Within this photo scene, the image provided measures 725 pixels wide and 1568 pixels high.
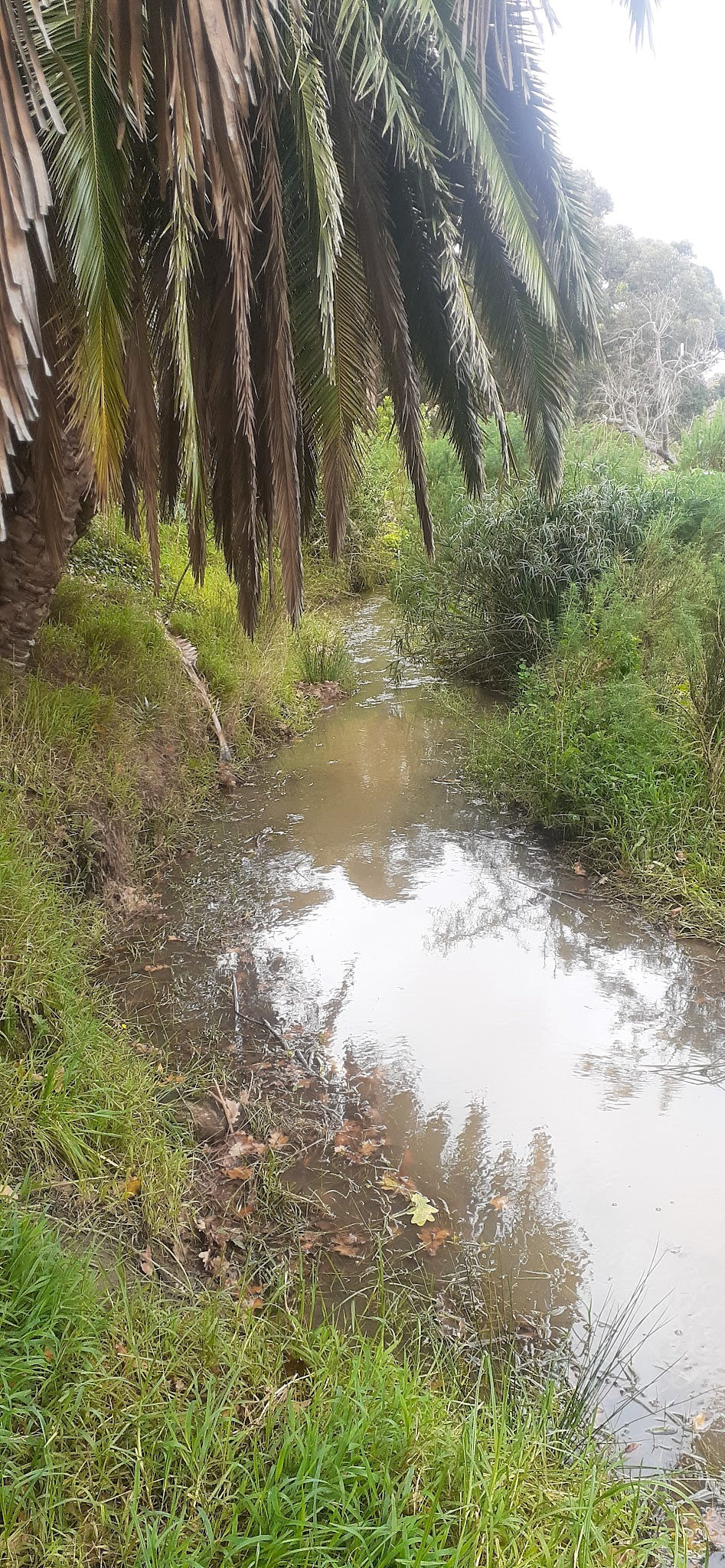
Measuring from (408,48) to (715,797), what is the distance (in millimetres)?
3809

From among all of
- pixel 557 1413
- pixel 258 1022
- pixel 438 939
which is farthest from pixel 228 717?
pixel 557 1413

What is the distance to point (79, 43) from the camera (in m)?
2.31

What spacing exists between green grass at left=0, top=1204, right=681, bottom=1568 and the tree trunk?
3.11 metres

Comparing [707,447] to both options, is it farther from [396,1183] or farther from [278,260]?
[396,1183]

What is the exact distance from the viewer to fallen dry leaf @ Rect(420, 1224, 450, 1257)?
2.88 metres

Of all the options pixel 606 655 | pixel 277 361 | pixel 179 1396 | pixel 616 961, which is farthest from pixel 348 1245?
pixel 606 655

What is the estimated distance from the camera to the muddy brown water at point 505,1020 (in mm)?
2773

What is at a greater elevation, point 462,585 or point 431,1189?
point 462,585

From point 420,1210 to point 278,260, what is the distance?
3.37m

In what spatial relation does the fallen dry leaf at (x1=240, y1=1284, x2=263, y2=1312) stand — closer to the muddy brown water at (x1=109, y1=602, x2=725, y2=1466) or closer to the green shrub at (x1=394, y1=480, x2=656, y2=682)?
the muddy brown water at (x1=109, y1=602, x2=725, y2=1466)

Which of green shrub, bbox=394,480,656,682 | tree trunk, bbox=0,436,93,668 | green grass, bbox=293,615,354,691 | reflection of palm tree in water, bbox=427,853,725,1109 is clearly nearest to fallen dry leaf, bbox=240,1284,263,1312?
reflection of palm tree in water, bbox=427,853,725,1109

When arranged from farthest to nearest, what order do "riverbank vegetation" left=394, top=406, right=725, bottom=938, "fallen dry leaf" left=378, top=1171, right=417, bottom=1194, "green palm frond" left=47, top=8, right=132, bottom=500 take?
"riverbank vegetation" left=394, top=406, right=725, bottom=938, "fallen dry leaf" left=378, top=1171, right=417, bottom=1194, "green palm frond" left=47, top=8, right=132, bottom=500

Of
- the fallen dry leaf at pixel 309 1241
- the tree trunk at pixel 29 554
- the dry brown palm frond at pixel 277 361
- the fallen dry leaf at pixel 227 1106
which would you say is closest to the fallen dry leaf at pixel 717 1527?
the fallen dry leaf at pixel 309 1241

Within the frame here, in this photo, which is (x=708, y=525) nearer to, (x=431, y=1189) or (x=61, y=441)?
(x=61, y=441)
